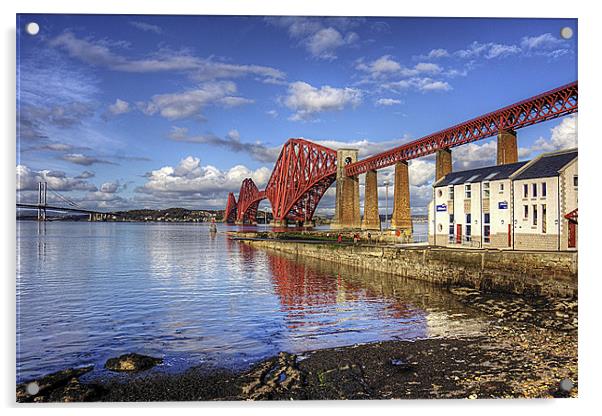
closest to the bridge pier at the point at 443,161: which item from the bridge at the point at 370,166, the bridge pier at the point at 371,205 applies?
the bridge at the point at 370,166

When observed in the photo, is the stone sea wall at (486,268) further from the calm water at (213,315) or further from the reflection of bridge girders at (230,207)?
the reflection of bridge girders at (230,207)

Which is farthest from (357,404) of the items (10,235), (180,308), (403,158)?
(403,158)

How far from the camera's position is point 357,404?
7.49 meters

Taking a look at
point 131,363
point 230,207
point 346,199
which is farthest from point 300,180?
point 131,363

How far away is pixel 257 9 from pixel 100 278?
747 inches

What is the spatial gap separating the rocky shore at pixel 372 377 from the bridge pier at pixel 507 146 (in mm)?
15870

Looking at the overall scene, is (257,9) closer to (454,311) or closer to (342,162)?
(454,311)

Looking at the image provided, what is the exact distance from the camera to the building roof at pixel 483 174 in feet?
Answer: 58.2

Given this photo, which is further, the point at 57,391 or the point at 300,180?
the point at 300,180

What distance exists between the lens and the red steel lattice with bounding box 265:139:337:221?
7534 cm

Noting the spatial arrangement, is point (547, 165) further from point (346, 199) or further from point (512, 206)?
point (346, 199)

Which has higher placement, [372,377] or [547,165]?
[547,165]

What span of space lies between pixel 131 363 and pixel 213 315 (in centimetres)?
546

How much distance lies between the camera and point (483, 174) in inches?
757
